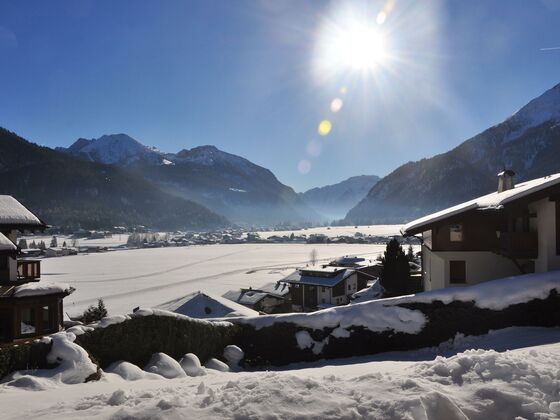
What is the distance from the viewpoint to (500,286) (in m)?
14.3

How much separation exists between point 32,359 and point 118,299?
4324cm

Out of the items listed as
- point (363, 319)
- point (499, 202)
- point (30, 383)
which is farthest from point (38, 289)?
point (499, 202)

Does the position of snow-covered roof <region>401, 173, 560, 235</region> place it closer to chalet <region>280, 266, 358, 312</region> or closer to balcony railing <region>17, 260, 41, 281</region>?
balcony railing <region>17, 260, 41, 281</region>

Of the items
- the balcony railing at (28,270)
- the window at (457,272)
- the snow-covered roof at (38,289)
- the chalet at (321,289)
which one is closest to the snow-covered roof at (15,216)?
the balcony railing at (28,270)

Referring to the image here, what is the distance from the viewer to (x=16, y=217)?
19.0 metres

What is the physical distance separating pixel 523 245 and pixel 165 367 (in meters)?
17.6

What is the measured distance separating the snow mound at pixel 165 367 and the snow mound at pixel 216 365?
1.57 metres

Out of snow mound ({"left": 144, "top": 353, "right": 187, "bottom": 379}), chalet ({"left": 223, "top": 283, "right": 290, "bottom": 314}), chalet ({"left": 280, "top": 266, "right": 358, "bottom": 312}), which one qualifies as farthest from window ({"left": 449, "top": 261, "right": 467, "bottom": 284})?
chalet ({"left": 223, "top": 283, "right": 290, "bottom": 314})

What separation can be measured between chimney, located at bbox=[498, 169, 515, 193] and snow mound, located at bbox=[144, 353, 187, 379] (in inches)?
969

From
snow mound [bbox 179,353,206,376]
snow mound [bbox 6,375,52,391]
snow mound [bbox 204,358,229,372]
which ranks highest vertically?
snow mound [bbox 6,375,52,391]

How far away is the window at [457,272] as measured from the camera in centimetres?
2025

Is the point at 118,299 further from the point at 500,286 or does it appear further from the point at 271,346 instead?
the point at 500,286

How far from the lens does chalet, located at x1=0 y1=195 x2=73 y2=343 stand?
1639 centimetres

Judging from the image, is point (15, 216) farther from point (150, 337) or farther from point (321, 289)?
point (321, 289)
